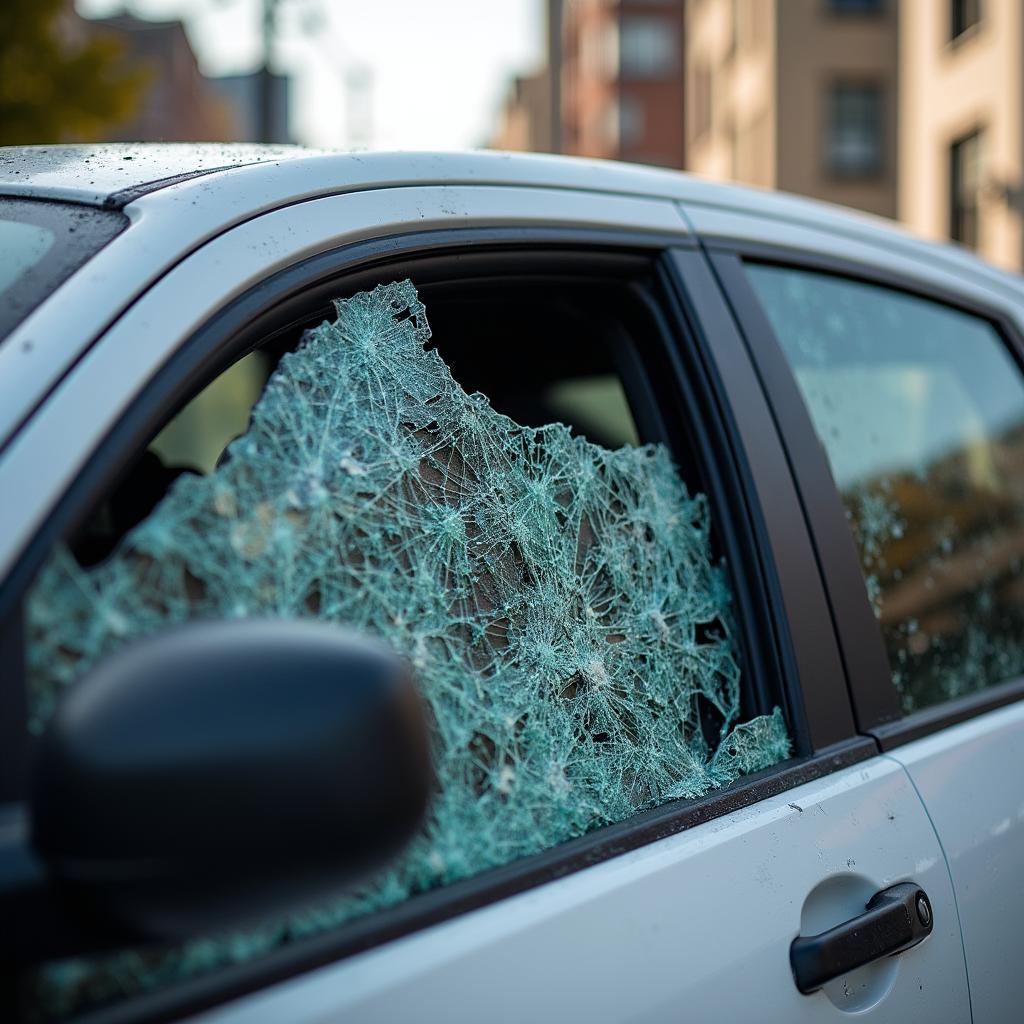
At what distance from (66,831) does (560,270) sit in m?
1.01

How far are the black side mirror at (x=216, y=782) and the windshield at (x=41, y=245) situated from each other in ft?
1.38

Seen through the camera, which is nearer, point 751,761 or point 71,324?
point 71,324

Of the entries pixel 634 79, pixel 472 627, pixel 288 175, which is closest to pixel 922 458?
pixel 472 627

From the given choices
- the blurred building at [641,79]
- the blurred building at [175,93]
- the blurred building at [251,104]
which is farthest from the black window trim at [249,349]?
the blurred building at [641,79]

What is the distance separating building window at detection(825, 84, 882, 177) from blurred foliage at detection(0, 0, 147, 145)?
15438 mm

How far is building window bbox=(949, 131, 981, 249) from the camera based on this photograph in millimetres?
15662

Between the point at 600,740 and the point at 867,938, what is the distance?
0.36 meters

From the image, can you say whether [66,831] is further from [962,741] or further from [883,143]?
[883,143]

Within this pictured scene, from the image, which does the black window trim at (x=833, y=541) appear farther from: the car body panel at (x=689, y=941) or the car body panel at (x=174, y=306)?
the car body panel at (x=174, y=306)

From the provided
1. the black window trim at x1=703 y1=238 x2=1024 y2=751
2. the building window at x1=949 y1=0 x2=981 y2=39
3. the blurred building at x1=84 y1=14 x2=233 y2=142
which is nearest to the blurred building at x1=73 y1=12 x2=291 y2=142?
the blurred building at x1=84 y1=14 x2=233 y2=142

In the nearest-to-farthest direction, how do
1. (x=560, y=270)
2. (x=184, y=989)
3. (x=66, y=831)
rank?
(x=66, y=831), (x=184, y=989), (x=560, y=270)

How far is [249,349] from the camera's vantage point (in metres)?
1.13

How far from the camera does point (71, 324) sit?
94cm

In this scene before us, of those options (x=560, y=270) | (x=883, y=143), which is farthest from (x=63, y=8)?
(x=883, y=143)
